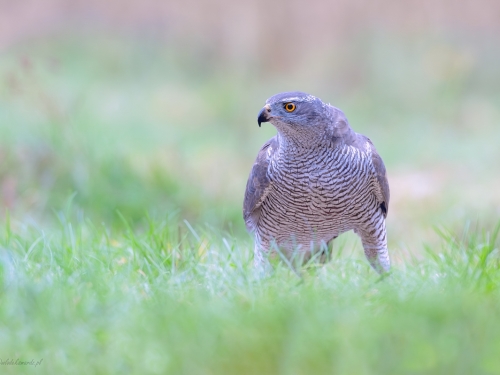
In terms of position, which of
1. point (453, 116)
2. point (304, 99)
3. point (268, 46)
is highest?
point (304, 99)

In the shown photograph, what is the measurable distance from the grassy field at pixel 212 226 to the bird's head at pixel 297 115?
0.70 meters

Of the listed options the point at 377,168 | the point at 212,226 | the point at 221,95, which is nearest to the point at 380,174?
the point at 377,168

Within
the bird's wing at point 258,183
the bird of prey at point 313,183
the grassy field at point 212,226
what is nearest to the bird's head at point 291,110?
the bird of prey at point 313,183

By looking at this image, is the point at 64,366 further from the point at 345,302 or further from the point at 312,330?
the point at 345,302

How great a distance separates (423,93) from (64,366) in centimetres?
1133

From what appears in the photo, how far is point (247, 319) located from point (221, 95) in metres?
10.0

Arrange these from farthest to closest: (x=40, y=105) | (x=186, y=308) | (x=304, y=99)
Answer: (x=40, y=105)
(x=304, y=99)
(x=186, y=308)

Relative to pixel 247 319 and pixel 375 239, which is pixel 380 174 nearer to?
pixel 375 239

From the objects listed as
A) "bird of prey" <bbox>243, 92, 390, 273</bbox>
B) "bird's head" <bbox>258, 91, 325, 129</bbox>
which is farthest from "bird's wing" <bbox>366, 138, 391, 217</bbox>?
"bird's head" <bbox>258, 91, 325, 129</bbox>

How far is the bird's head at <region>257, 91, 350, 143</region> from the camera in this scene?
13.0 ft

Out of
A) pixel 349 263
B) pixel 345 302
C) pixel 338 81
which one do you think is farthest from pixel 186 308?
pixel 338 81

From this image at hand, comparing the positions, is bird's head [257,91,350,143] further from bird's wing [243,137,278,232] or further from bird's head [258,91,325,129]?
bird's wing [243,137,278,232]

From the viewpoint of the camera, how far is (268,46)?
14.9 m

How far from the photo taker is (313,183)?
4.03 meters
